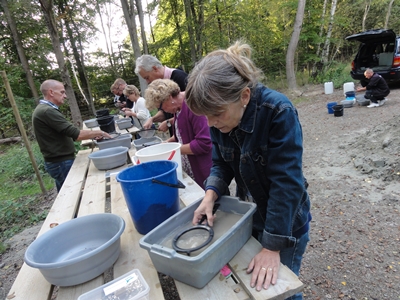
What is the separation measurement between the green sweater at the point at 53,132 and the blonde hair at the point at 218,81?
102 inches

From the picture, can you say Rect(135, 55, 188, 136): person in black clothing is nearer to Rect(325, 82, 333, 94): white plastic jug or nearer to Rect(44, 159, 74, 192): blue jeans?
Rect(44, 159, 74, 192): blue jeans

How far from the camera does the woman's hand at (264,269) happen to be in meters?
0.87

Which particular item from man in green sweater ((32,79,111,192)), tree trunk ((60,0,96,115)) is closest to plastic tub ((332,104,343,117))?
man in green sweater ((32,79,111,192))

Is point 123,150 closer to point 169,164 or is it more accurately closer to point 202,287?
point 169,164

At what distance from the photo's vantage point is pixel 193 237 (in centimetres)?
101

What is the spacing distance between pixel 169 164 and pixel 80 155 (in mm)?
2417

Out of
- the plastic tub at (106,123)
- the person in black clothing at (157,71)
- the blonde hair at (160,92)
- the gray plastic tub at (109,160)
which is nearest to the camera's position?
the blonde hair at (160,92)

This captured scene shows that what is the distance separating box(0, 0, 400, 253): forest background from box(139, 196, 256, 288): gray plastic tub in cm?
589

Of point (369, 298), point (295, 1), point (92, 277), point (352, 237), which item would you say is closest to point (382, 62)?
point (295, 1)

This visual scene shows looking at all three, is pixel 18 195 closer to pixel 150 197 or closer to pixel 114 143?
pixel 114 143

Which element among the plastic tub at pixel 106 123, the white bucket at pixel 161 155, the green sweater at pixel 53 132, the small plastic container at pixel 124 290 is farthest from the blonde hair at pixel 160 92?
the plastic tub at pixel 106 123

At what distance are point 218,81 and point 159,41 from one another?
12.5 m

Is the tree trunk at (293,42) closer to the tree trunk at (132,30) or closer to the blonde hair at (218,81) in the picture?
the tree trunk at (132,30)

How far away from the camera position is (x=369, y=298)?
72.2 inches
